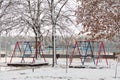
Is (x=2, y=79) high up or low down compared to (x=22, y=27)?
down

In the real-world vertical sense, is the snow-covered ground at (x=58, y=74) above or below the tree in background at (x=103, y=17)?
below

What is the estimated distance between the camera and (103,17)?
562 inches

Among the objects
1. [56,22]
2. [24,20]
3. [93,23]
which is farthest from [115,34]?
[24,20]

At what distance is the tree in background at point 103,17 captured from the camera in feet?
46.3

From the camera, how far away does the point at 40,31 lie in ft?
117

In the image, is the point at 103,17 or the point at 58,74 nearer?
the point at 103,17

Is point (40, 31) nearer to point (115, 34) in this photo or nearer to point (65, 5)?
point (65, 5)

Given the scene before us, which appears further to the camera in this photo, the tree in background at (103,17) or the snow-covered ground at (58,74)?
the snow-covered ground at (58,74)

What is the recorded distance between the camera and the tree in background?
1411cm

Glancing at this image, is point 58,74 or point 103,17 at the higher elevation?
point 103,17

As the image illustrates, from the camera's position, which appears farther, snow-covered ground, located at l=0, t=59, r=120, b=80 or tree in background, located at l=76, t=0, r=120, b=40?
snow-covered ground, located at l=0, t=59, r=120, b=80

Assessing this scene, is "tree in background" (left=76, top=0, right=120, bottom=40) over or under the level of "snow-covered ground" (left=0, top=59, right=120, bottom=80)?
over

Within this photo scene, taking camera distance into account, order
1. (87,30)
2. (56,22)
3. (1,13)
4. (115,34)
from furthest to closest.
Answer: (56,22)
(1,13)
(87,30)
(115,34)

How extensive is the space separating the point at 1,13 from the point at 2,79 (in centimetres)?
829
